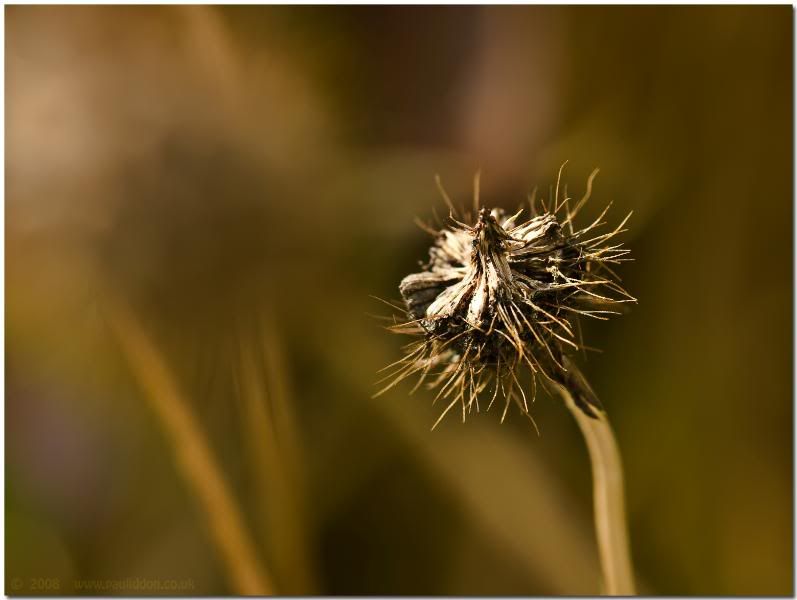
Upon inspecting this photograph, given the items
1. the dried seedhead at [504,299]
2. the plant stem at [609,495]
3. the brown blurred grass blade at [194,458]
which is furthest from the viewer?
the brown blurred grass blade at [194,458]

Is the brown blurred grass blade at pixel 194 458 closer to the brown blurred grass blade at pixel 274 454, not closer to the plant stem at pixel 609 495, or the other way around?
the brown blurred grass blade at pixel 274 454

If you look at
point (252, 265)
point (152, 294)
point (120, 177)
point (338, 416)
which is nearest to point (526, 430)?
point (338, 416)

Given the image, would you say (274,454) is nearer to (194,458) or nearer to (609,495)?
(194,458)

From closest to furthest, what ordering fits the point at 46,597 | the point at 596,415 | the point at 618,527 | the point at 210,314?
the point at 596,415, the point at 618,527, the point at 46,597, the point at 210,314

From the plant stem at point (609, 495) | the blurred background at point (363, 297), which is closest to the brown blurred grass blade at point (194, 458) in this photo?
the blurred background at point (363, 297)

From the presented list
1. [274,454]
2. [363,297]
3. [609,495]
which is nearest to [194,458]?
[274,454]

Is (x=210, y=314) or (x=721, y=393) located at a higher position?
(x=210, y=314)

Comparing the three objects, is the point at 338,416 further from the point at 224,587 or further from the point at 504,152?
the point at 504,152
